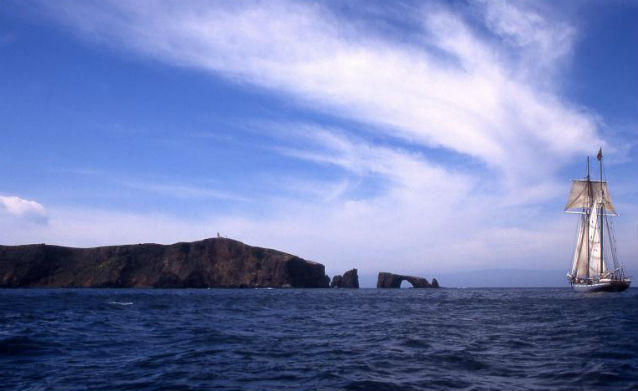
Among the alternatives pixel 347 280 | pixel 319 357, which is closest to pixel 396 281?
pixel 347 280

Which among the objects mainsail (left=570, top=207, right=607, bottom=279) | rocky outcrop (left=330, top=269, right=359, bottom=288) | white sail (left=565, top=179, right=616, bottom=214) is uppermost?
white sail (left=565, top=179, right=616, bottom=214)

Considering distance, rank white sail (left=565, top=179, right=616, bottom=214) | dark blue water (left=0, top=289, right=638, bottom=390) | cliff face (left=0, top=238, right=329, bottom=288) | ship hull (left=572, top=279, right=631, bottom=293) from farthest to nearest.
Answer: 1. cliff face (left=0, top=238, right=329, bottom=288)
2. white sail (left=565, top=179, right=616, bottom=214)
3. ship hull (left=572, top=279, right=631, bottom=293)
4. dark blue water (left=0, top=289, right=638, bottom=390)

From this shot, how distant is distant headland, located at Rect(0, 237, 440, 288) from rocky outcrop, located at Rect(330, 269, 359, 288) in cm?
1129

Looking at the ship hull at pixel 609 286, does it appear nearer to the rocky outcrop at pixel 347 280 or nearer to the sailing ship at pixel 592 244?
the sailing ship at pixel 592 244

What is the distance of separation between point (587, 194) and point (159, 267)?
440ft

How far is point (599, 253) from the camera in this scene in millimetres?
93250

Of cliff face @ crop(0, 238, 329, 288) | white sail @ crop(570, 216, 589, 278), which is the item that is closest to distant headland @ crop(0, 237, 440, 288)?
cliff face @ crop(0, 238, 329, 288)

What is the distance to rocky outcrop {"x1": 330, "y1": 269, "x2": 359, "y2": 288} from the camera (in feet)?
615

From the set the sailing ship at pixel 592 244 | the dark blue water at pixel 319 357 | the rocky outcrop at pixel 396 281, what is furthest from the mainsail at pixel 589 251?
the rocky outcrop at pixel 396 281

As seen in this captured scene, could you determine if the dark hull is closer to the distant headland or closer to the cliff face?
the distant headland

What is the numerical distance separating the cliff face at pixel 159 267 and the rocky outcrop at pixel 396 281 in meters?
27.8

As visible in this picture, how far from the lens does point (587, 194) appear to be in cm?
11250

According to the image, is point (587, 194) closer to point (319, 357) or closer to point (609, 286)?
point (609, 286)

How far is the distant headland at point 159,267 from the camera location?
15062 centimetres
